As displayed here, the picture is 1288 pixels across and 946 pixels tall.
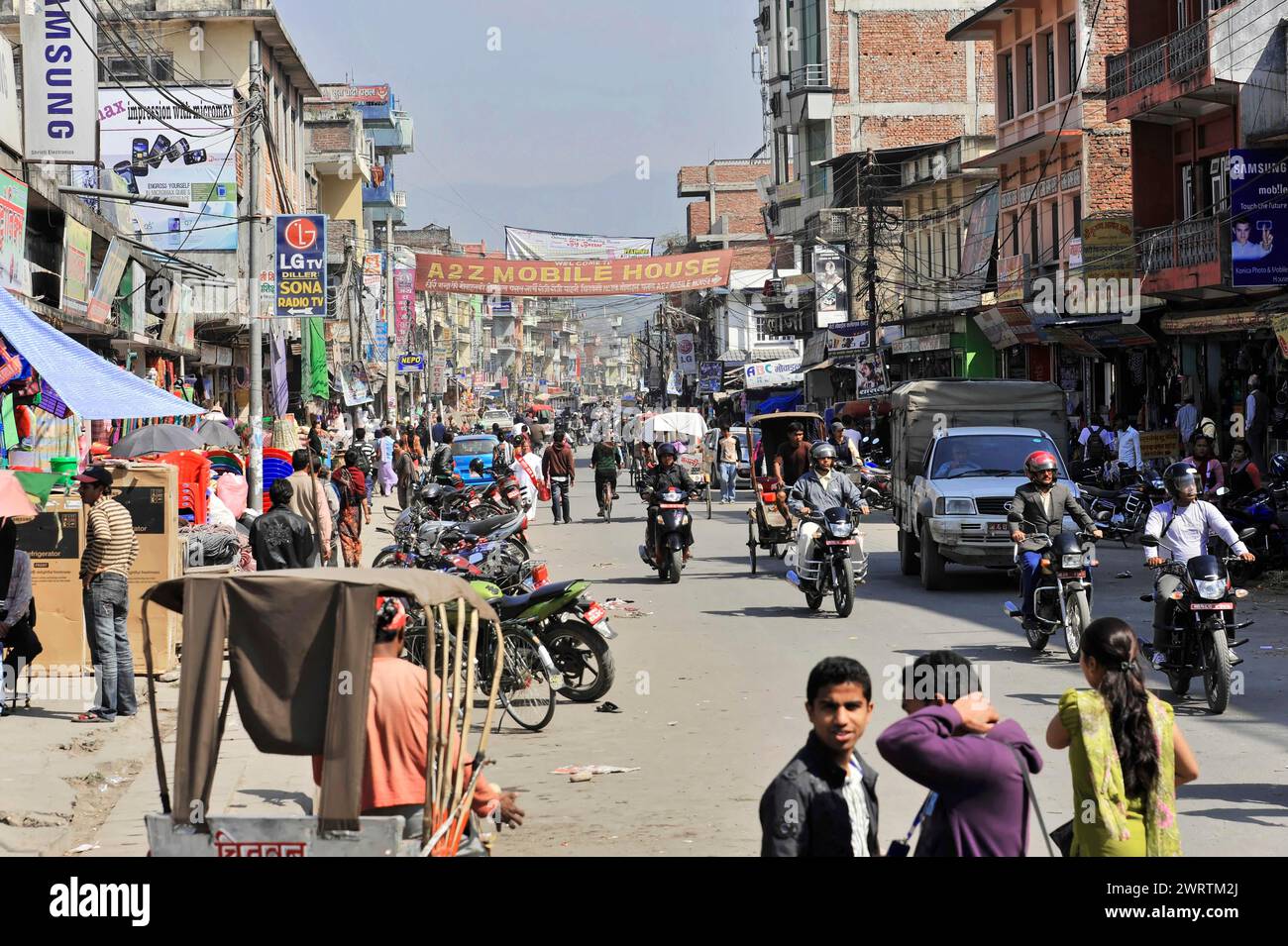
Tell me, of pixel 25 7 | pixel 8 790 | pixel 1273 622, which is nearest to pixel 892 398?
pixel 1273 622

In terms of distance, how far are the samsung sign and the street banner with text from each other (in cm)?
1929

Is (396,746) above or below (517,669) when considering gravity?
above

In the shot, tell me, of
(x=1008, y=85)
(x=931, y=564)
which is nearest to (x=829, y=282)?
(x=1008, y=85)

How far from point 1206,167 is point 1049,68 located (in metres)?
A: 10.0

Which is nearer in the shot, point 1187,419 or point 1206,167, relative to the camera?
point 1187,419

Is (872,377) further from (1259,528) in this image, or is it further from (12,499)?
(12,499)

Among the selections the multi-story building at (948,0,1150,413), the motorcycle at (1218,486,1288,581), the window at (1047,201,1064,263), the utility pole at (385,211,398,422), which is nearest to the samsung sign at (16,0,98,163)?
the motorcycle at (1218,486,1288,581)

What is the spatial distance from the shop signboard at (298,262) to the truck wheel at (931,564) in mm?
14925

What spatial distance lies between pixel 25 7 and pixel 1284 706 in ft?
54.9

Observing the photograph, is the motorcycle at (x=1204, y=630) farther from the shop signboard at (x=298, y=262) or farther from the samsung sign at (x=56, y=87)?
the shop signboard at (x=298, y=262)

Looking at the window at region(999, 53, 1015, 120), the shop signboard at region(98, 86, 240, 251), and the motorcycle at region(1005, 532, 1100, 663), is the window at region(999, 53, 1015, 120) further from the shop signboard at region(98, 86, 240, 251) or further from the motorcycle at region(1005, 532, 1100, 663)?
the motorcycle at region(1005, 532, 1100, 663)

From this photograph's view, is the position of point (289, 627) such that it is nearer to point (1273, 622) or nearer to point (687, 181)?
point (1273, 622)

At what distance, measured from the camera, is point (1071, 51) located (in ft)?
129

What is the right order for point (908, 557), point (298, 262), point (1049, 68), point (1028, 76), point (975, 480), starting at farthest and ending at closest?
point (1028, 76) < point (1049, 68) < point (298, 262) < point (908, 557) < point (975, 480)
